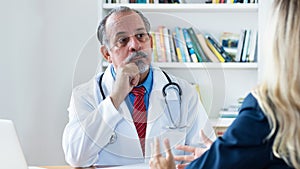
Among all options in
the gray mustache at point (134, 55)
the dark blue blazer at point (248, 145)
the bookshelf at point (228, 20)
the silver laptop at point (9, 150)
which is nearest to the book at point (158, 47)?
the gray mustache at point (134, 55)

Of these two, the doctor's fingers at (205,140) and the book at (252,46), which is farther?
the book at (252,46)

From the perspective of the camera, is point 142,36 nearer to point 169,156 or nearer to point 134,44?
point 134,44

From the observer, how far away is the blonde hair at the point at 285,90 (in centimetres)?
116

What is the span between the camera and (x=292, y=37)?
45.7 inches

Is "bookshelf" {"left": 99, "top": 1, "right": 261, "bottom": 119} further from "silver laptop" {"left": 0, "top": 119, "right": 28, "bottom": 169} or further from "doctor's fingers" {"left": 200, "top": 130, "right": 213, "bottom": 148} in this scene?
"doctor's fingers" {"left": 200, "top": 130, "right": 213, "bottom": 148}

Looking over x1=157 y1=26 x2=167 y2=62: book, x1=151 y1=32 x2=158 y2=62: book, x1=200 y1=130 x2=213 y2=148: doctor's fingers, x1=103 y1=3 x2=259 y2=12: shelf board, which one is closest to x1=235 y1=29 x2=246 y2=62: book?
x1=103 y1=3 x2=259 y2=12: shelf board

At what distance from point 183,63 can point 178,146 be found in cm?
46

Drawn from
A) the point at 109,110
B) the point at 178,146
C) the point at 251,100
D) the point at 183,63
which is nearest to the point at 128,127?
the point at 109,110

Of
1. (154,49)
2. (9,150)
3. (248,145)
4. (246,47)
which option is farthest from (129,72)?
(246,47)

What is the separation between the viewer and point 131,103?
1.85 metres

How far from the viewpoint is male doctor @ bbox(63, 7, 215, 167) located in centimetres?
183

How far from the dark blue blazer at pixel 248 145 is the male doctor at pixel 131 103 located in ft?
1.94

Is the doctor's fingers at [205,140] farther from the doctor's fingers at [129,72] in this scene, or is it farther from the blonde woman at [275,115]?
the blonde woman at [275,115]

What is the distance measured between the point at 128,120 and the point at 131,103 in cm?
6
